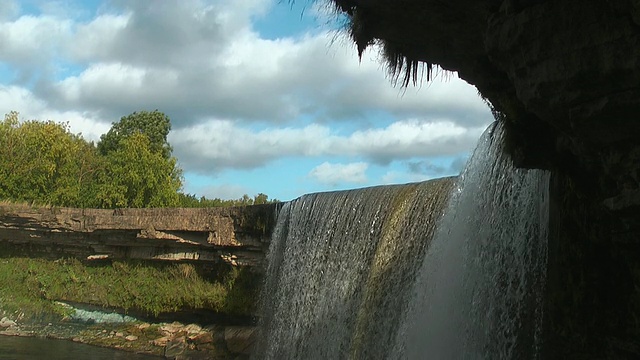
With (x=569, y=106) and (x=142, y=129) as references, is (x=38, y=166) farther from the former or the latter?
(x=569, y=106)

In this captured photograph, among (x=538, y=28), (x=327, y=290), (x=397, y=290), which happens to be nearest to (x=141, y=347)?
(x=327, y=290)

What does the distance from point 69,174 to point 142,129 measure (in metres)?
19.9

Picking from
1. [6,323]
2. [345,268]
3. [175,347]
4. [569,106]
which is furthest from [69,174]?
[569,106]

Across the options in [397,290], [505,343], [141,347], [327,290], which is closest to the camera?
[505,343]

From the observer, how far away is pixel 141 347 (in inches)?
817

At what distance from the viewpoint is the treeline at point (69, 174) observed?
99.9 feet

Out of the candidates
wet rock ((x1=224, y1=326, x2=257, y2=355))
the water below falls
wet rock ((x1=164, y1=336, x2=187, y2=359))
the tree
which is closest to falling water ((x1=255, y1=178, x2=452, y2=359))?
the water below falls

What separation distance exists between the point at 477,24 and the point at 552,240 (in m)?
2.17

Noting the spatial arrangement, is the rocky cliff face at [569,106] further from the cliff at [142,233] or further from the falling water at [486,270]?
the cliff at [142,233]

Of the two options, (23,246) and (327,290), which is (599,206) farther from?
(23,246)

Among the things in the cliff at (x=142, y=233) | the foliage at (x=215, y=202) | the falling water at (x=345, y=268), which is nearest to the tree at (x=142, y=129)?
the foliage at (x=215, y=202)

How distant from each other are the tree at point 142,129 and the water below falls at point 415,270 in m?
36.2

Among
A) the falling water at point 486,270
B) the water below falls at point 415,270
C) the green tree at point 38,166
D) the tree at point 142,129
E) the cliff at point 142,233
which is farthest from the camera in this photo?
the tree at point 142,129

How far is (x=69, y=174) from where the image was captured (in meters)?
32.2
